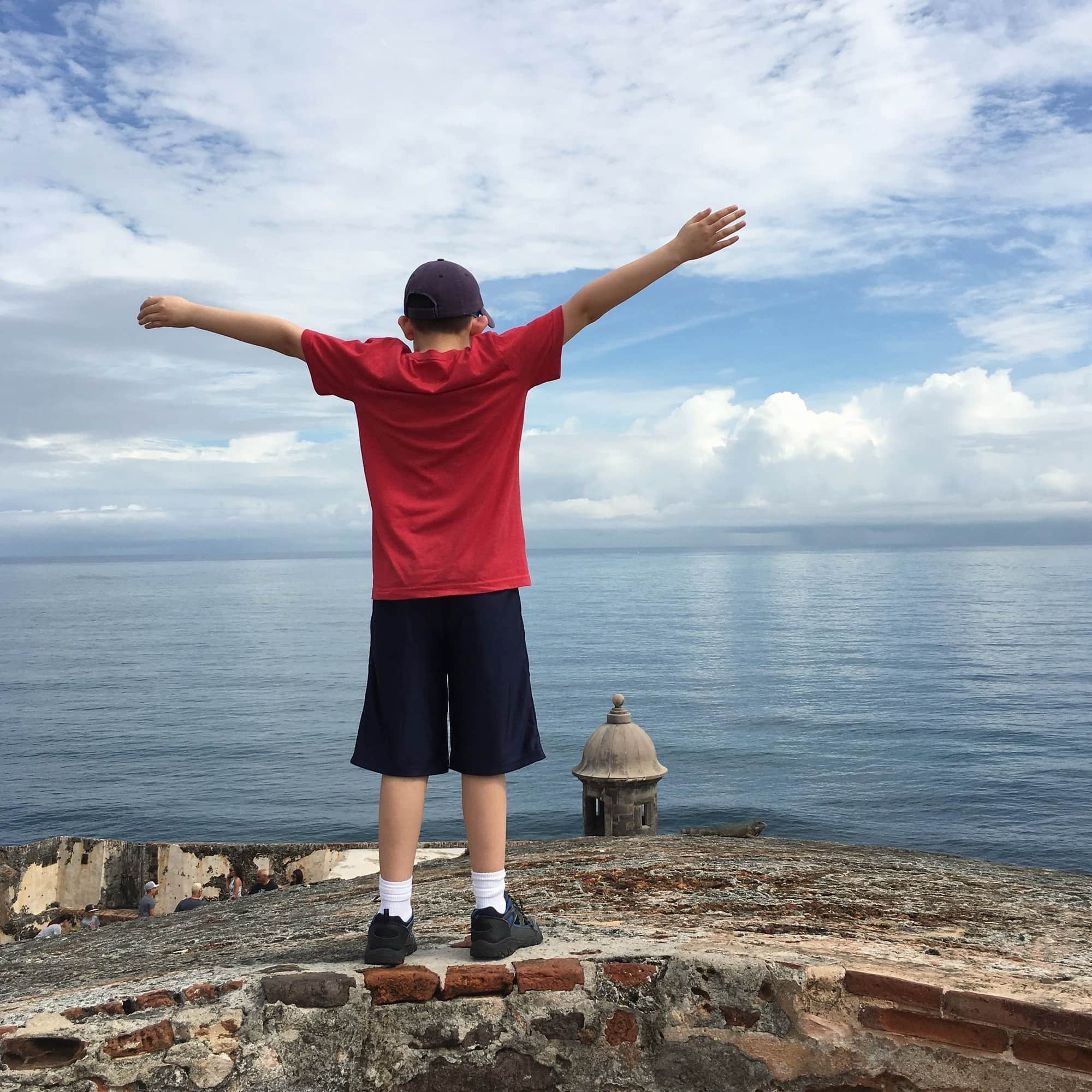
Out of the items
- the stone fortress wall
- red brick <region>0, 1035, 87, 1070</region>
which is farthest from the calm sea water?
red brick <region>0, 1035, 87, 1070</region>

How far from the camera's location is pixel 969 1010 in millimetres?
3018

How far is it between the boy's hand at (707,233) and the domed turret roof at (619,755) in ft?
45.5

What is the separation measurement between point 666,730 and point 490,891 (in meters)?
64.7

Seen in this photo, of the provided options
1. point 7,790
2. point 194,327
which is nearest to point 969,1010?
point 194,327

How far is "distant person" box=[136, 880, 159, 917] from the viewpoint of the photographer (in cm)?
1877

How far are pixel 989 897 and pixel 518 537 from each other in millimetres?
3550

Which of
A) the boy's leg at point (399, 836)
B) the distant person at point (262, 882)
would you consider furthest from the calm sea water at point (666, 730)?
the boy's leg at point (399, 836)

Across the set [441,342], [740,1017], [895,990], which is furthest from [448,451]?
[895,990]

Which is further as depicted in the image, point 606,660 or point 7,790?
point 606,660

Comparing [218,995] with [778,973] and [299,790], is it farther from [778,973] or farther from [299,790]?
[299,790]

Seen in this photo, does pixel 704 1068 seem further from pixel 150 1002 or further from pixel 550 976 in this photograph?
pixel 150 1002

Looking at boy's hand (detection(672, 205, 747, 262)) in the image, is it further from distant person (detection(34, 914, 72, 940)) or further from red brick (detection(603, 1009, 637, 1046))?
distant person (detection(34, 914, 72, 940))

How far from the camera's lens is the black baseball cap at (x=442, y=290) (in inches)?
139

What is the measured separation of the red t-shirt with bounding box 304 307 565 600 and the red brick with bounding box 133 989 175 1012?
4.91 feet
